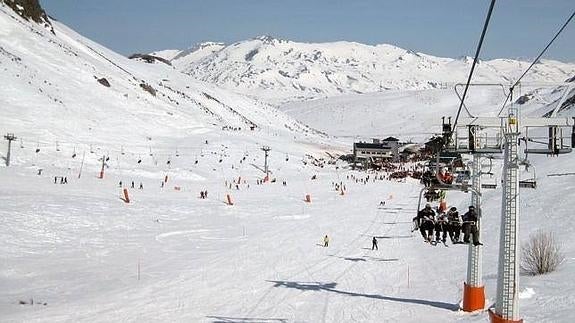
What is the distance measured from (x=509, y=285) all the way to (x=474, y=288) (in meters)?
4.42

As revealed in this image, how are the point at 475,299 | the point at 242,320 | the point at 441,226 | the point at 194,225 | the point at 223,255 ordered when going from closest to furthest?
the point at 441,226, the point at 242,320, the point at 475,299, the point at 223,255, the point at 194,225

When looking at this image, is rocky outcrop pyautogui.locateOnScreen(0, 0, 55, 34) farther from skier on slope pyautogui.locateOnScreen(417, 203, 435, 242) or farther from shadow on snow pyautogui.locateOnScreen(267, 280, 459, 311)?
skier on slope pyautogui.locateOnScreen(417, 203, 435, 242)

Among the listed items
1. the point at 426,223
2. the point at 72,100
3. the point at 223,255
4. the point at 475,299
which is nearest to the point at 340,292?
the point at 475,299

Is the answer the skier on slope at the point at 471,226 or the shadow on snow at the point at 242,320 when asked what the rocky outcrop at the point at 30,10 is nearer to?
the shadow on snow at the point at 242,320

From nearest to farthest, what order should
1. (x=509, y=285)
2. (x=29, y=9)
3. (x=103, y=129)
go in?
(x=509, y=285) < (x=103, y=129) < (x=29, y=9)

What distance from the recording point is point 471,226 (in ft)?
48.5

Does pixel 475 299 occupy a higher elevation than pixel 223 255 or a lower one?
higher

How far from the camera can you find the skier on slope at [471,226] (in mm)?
14680

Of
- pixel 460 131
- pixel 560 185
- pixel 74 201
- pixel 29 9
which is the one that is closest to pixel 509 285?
pixel 460 131

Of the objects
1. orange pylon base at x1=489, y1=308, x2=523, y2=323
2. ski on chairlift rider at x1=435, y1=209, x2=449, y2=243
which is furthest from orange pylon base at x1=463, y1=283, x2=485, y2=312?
ski on chairlift rider at x1=435, y1=209, x2=449, y2=243

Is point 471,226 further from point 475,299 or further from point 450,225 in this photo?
point 475,299

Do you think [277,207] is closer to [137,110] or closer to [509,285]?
[509,285]

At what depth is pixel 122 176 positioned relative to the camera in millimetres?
44500

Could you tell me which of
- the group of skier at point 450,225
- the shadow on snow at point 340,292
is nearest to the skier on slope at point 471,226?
the group of skier at point 450,225
